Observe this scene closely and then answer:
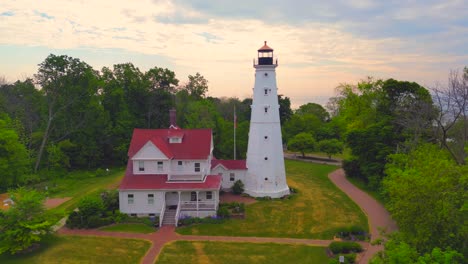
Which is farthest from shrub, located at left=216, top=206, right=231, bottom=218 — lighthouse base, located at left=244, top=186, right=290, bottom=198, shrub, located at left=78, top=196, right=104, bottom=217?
shrub, located at left=78, top=196, right=104, bottom=217

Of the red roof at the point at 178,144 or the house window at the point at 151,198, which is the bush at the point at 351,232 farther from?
the house window at the point at 151,198

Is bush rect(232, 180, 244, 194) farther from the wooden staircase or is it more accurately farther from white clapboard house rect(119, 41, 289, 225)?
the wooden staircase

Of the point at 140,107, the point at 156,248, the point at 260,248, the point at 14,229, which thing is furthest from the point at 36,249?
the point at 140,107

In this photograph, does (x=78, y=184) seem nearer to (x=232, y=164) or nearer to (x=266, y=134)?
(x=232, y=164)

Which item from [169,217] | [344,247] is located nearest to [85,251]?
[169,217]

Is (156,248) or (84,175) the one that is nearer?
(156,248)

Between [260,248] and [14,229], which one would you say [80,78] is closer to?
[14,229]
